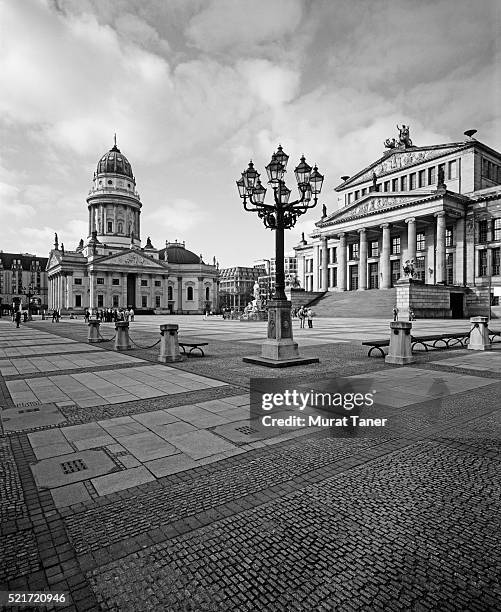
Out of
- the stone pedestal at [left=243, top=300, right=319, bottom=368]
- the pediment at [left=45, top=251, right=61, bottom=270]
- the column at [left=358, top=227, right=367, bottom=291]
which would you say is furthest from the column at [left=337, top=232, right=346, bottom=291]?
the pediment at [left=45, top=251, right=61, bottom=270]

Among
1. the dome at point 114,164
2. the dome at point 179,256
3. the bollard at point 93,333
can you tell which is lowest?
the bollard at point 93,333

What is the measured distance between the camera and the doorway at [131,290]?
315ft

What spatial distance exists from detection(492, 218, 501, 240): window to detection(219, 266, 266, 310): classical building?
117081 mm

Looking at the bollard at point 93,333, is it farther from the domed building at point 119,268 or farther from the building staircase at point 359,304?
the domed building at point 119,268

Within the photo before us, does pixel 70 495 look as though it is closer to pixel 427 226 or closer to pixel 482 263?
pixel 482 263

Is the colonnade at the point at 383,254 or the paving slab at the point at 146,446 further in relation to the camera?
the colonnade at the point at 383,254

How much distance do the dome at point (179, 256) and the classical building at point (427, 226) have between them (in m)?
56.3

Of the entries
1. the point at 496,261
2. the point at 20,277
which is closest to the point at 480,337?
the point at 496,261

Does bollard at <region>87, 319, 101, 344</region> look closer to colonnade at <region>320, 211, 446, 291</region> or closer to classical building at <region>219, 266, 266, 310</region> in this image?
colonnade at <region>320, 211, 446, 291</region>

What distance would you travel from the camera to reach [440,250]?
50.4 m

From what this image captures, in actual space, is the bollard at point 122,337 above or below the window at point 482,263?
below

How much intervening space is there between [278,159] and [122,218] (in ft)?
322

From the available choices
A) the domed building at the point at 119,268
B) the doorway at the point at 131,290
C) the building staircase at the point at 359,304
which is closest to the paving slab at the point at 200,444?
the building staircase at the point at 359,304

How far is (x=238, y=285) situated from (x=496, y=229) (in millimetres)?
130332
